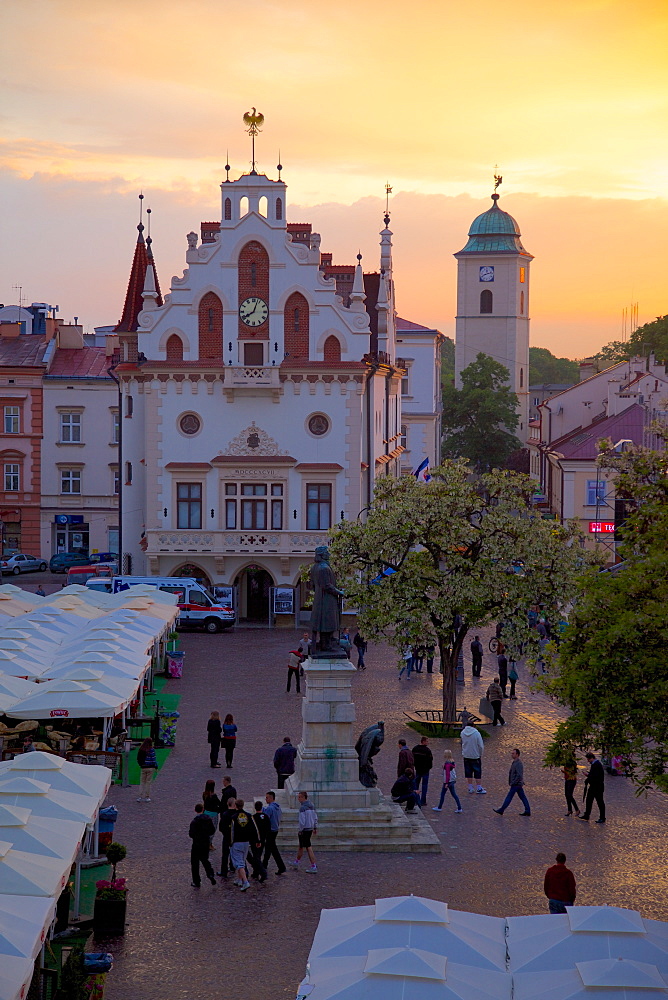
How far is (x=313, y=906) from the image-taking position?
20766 mm

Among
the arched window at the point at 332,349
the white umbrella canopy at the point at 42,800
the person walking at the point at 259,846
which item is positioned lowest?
the person walking at the point at 259,846

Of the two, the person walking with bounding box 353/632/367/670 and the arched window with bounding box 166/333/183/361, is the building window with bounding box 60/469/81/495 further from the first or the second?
the person walking with bounding box 353/632/367/670

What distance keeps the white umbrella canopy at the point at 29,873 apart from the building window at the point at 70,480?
59854 mm

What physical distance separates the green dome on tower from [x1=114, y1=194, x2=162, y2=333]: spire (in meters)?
61.0

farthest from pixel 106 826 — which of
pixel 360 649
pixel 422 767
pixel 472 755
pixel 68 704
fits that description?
pixel 360 649

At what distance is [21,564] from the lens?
71688 millimetres

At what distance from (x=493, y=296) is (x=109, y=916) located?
106 meters

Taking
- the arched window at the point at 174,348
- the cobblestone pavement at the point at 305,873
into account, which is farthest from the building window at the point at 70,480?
the cobblestone pavement at the point at 305,873

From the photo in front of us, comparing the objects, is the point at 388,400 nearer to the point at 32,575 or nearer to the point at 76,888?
the point at 32,575

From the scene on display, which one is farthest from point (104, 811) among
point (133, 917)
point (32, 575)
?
point (32, 575)

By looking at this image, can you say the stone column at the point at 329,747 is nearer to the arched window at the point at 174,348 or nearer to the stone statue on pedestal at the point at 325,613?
the stone statue on pedestal at the point at 325,613

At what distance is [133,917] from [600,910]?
8.77 m

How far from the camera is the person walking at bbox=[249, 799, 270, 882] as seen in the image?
72.0ft

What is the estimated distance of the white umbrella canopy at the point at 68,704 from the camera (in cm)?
2748
